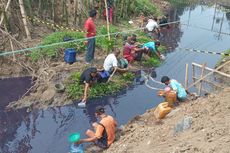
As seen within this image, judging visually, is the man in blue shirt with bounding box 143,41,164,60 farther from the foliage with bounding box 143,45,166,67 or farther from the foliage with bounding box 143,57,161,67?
the foliage with bounding box 143,57,161,67

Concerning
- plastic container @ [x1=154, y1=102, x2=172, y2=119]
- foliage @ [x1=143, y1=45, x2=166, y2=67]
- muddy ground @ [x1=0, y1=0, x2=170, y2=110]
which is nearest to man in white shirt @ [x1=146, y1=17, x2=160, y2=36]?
foliage @ [x1=143, y1=45, x2=166, y2=67]

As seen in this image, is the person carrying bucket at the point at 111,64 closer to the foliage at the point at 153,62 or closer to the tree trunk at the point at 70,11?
the foliage at the point at 153,62

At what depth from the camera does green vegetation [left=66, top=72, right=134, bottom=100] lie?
12016 millimetres

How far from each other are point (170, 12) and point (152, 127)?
18.7 metres

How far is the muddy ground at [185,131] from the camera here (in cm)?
730

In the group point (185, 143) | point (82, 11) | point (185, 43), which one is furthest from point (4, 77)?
point (185, 43)

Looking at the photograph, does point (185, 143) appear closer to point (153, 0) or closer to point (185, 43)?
point (185, 43)

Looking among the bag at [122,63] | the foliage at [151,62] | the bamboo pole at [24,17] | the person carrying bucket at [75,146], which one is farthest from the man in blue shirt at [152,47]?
the person carrying bucket at [75,146]

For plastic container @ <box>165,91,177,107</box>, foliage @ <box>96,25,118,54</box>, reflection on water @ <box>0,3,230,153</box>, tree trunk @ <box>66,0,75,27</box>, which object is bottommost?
reflection on water @ <box>0,3,230,153</box>

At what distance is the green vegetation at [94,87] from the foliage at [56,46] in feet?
6.32

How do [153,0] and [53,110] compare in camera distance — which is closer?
[53,110]

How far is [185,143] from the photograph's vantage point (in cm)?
750

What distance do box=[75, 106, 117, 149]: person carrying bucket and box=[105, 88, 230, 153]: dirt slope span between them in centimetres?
21

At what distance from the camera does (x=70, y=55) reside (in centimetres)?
1372
